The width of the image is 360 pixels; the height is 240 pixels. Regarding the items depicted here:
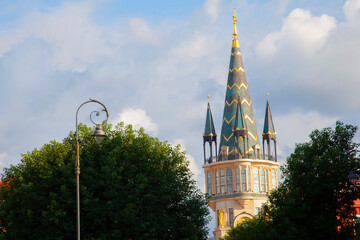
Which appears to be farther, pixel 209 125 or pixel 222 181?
pixel 209 125

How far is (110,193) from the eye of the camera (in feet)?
141

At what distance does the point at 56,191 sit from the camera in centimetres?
4434

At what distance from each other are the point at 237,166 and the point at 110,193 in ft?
203

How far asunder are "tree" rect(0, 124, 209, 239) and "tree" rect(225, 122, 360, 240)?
685cm

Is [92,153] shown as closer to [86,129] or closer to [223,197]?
[86,129]

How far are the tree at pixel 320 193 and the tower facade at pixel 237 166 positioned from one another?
195ft

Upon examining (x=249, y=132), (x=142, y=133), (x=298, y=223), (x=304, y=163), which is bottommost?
(x=298, y=223)

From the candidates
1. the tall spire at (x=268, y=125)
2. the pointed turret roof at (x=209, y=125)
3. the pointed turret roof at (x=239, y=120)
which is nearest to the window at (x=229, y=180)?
the pointed turret roof at (x=239, y=120)

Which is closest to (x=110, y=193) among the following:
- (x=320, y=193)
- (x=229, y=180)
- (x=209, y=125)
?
(x=320, y=193)

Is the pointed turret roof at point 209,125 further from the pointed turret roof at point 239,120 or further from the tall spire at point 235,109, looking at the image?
the pointed turret roof at point 239,120

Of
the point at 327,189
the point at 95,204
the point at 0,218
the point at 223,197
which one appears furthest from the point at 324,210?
the point at 223,197

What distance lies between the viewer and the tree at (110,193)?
4284 centimetres

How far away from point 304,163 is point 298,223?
3.62 meters

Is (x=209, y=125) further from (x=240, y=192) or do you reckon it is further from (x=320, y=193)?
(x=320, y=193)
